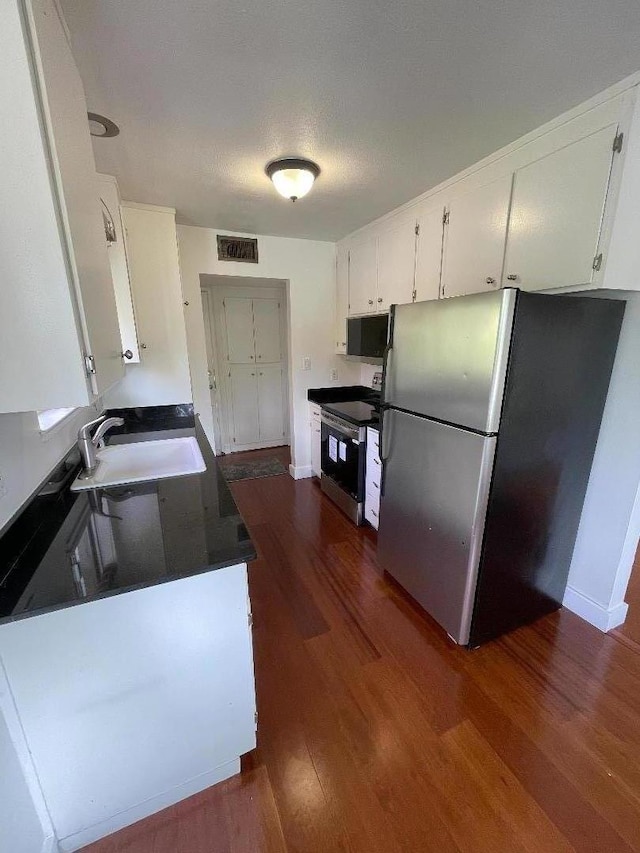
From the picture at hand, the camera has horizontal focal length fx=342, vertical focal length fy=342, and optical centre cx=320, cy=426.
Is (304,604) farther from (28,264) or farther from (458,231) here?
(458,231)

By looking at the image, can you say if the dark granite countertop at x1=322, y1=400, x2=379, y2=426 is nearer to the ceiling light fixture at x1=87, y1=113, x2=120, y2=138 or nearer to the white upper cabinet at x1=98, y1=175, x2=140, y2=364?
the white upper cabinet at x1=98, y1=175, x2=140, y2=364

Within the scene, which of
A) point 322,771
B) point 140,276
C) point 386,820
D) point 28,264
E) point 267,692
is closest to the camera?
point 28,264

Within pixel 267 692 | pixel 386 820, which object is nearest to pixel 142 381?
pixel 267 692

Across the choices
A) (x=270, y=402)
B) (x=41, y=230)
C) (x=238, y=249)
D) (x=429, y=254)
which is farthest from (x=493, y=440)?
(x=270, y=402)

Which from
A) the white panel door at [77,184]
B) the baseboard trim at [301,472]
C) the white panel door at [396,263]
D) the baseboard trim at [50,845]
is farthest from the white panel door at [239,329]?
the baseboard trim at [50,845]

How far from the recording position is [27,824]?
0.88 m

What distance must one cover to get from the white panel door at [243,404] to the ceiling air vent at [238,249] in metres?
1.54

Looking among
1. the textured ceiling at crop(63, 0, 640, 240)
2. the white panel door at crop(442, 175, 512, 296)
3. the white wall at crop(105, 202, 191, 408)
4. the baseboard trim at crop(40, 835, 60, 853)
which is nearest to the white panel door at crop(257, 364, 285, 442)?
the white wall at crop(105, 202, 191, 408)

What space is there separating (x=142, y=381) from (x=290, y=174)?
5.77 ft

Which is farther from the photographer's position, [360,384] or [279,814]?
[360,384]

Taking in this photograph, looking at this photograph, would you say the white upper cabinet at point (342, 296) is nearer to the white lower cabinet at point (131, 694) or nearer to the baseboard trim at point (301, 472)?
the baseboard trim at point (301, 472)

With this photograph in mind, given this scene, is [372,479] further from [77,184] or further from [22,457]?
[77,184]

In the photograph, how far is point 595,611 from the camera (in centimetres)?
185

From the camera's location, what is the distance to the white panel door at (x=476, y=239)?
5.87 feet
